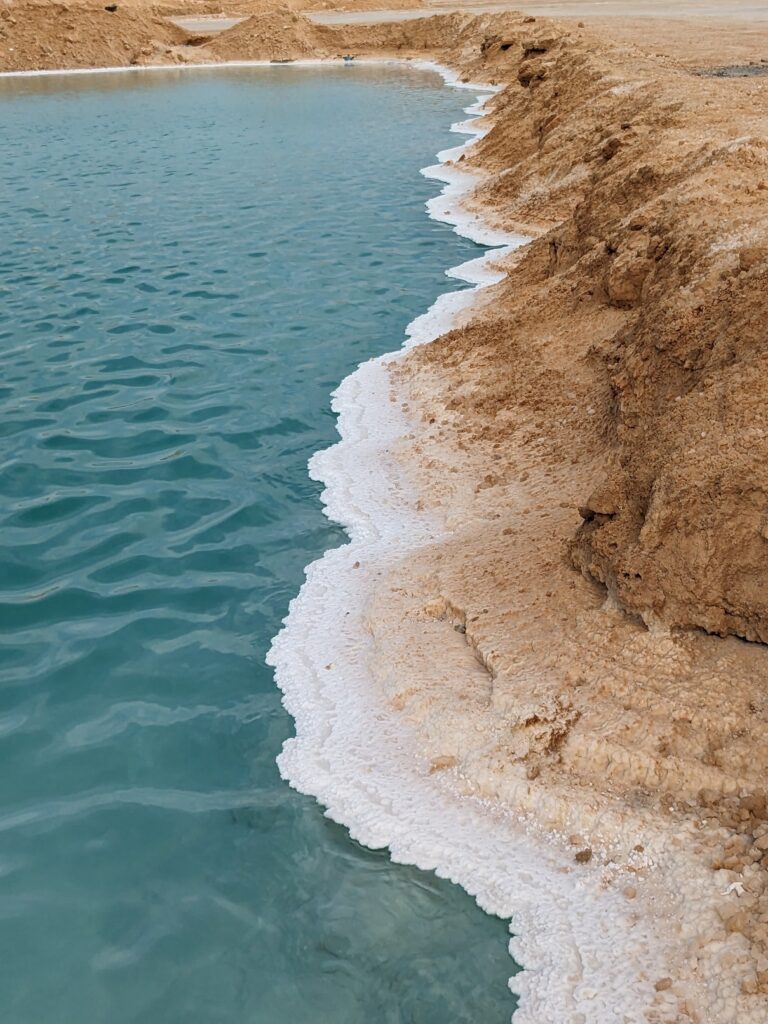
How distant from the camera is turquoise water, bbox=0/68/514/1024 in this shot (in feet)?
11.0

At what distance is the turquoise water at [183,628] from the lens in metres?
3.35

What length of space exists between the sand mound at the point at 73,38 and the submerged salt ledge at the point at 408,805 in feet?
143

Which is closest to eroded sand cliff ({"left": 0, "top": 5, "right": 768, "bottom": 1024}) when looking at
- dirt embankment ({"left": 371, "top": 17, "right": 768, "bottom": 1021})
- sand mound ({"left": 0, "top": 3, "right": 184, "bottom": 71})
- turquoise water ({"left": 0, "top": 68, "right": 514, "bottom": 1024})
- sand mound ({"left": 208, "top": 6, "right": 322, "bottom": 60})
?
dirt embankment ({"left": 371, "top": 17, "right": 768, "bottom": 1021})

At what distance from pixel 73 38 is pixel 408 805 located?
4758 cm

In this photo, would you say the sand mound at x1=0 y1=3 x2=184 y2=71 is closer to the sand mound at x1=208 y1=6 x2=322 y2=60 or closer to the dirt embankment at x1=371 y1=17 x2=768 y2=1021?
the sand mound at x1=208 y1=6 x2=322 y2=60

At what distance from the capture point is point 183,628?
17.0 ft

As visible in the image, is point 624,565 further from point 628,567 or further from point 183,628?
point 183,628

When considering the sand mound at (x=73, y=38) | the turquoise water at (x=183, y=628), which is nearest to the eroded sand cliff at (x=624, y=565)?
the turquoise water at (x=183, y=628)

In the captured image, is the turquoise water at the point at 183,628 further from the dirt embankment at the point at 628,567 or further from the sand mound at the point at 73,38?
the sand mound at the point at 73,38

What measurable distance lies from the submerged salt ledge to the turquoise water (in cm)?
11

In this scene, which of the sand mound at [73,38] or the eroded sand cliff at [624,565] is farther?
the sand mound at [73,38]

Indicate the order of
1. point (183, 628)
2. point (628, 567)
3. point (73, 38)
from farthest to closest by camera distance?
point (73, 38), point (183, 628), point (628, 567)

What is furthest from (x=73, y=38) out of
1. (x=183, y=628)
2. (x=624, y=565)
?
(x=624, y=565)

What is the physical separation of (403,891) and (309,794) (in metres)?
0.66
